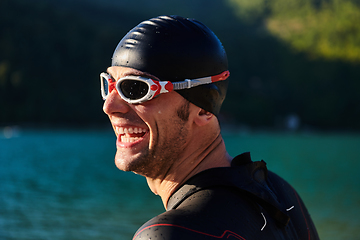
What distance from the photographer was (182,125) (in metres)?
2.80

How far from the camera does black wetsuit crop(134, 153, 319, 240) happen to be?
85.6 inches

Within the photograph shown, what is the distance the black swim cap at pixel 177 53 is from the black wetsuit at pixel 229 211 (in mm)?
522

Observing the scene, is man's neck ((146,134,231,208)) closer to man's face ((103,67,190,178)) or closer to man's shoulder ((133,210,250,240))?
man's face ((103,67,190,178))

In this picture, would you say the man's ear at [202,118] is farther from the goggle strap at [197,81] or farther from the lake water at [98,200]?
the lake water at [98,200]

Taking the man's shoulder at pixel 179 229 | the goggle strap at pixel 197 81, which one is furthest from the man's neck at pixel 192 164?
the man's shoulder at pixel 179 229

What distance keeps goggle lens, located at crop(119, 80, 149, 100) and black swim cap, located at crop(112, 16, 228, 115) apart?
108 mm

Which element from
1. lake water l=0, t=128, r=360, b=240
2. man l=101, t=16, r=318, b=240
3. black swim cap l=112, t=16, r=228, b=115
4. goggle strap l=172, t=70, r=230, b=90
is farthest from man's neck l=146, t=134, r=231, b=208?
lake water l=0, t=128, r=360, b=240

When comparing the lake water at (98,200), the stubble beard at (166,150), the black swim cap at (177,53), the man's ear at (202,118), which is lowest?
the lake water at (98,200)

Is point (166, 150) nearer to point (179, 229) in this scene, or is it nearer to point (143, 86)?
point (143, 86)

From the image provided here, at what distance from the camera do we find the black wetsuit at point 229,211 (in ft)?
7.13

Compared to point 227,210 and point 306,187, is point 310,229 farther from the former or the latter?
point 306,187

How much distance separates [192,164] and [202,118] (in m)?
0.33

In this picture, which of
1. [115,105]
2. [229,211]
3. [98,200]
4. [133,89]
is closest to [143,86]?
[133,89]

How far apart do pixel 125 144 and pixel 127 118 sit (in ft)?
0.63
